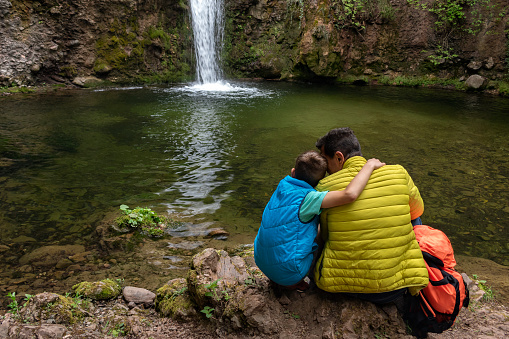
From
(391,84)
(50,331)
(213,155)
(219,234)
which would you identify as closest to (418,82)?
(391,84)

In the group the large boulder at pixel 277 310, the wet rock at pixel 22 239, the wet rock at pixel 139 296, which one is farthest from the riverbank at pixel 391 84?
the large boulder at pixel 277 310

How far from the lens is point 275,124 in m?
8.35

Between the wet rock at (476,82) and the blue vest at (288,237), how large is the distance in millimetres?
14914

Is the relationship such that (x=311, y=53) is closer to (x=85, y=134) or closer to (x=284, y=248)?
(x=85, y=134)

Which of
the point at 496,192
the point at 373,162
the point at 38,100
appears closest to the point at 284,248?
the point at 373,162

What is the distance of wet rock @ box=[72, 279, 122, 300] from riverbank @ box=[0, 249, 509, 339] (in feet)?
0.20

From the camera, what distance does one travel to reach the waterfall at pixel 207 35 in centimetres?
1563

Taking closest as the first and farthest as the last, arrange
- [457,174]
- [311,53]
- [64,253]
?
[64,253]
[457,174]
[311,53]

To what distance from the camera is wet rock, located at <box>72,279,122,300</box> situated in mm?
2605

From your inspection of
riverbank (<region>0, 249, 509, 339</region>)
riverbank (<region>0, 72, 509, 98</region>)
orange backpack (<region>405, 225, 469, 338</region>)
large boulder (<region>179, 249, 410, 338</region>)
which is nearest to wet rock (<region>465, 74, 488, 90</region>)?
riverbank (<region>0, 72, 509, 98</region>)

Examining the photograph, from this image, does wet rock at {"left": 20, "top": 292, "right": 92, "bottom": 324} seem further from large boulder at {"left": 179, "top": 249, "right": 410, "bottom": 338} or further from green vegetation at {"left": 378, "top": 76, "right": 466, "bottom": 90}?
green vegetation at {"left": 378, "top": 76, "right": 466, "bottom": 90}

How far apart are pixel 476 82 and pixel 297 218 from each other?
15169 millimetres

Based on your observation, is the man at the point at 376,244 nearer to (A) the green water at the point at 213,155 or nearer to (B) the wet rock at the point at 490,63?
(A) the green water at the point at 213,155

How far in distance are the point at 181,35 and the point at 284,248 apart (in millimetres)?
15388
